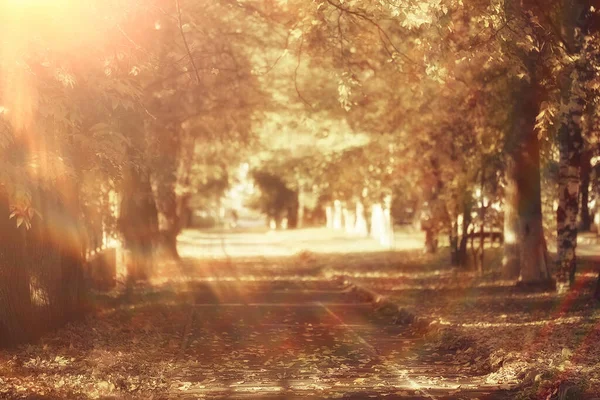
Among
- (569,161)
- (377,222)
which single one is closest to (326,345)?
(569,161)

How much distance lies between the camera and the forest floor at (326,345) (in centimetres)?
1010

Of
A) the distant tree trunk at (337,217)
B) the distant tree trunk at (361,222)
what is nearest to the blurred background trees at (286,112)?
the distant tree trunk at (361,222)

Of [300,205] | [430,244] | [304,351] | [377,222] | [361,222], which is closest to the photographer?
[304,351]

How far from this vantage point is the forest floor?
10102 millimetres

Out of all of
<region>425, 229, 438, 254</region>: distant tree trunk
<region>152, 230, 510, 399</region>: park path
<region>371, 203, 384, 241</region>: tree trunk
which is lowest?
<region>152, 230, 510, 399</region>: park path

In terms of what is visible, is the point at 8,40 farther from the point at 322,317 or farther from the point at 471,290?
the point at 471,290

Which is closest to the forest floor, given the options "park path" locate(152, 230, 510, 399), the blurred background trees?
"park path" locate(152, 230, 510, 399)

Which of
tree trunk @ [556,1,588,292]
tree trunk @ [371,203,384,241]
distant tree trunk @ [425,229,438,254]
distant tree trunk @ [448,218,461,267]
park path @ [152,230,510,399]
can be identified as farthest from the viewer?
tree trunk @ [371,203,384,241]

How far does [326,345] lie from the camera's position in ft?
46.7

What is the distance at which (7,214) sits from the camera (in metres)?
12.4

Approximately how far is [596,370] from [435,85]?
→ 14063 mm

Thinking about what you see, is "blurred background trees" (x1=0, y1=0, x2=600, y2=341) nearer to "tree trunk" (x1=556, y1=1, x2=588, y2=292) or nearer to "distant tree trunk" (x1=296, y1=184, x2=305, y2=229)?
"tree trunk" (x1=556, y1=1, x2=588, y2=292)

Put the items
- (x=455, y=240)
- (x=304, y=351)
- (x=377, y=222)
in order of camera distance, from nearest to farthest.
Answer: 1. (x=304, y=351)
2. (x=455, y=240)
3. (x=377, y=222)

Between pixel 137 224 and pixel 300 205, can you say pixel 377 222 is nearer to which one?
pixel 137 224
